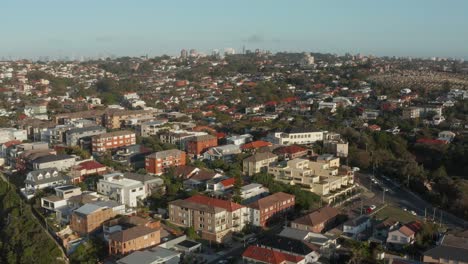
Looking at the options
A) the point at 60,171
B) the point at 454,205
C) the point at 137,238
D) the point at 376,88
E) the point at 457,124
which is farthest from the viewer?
the point at 376,88

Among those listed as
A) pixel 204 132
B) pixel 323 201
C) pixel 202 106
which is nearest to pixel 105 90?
pixel 202 106

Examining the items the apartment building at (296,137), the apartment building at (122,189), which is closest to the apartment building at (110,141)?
the apartment building at (122,189)

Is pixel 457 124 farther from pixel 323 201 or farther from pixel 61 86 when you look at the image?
pixel 61 86

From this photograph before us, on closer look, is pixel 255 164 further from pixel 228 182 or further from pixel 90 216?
pixel 90 216

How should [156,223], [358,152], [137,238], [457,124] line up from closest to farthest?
[137,238]
[156,223]
[358,152]
[457,124]

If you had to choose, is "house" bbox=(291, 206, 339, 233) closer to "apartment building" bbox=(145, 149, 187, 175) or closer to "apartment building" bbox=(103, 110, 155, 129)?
"apartment building" bbox=(145, 149, 187, 175)

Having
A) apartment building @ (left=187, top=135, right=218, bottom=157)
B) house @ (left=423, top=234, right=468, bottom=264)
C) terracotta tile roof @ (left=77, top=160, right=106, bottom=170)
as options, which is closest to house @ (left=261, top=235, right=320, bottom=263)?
house @ (left=423, top=234, right=468, bottom=264)
